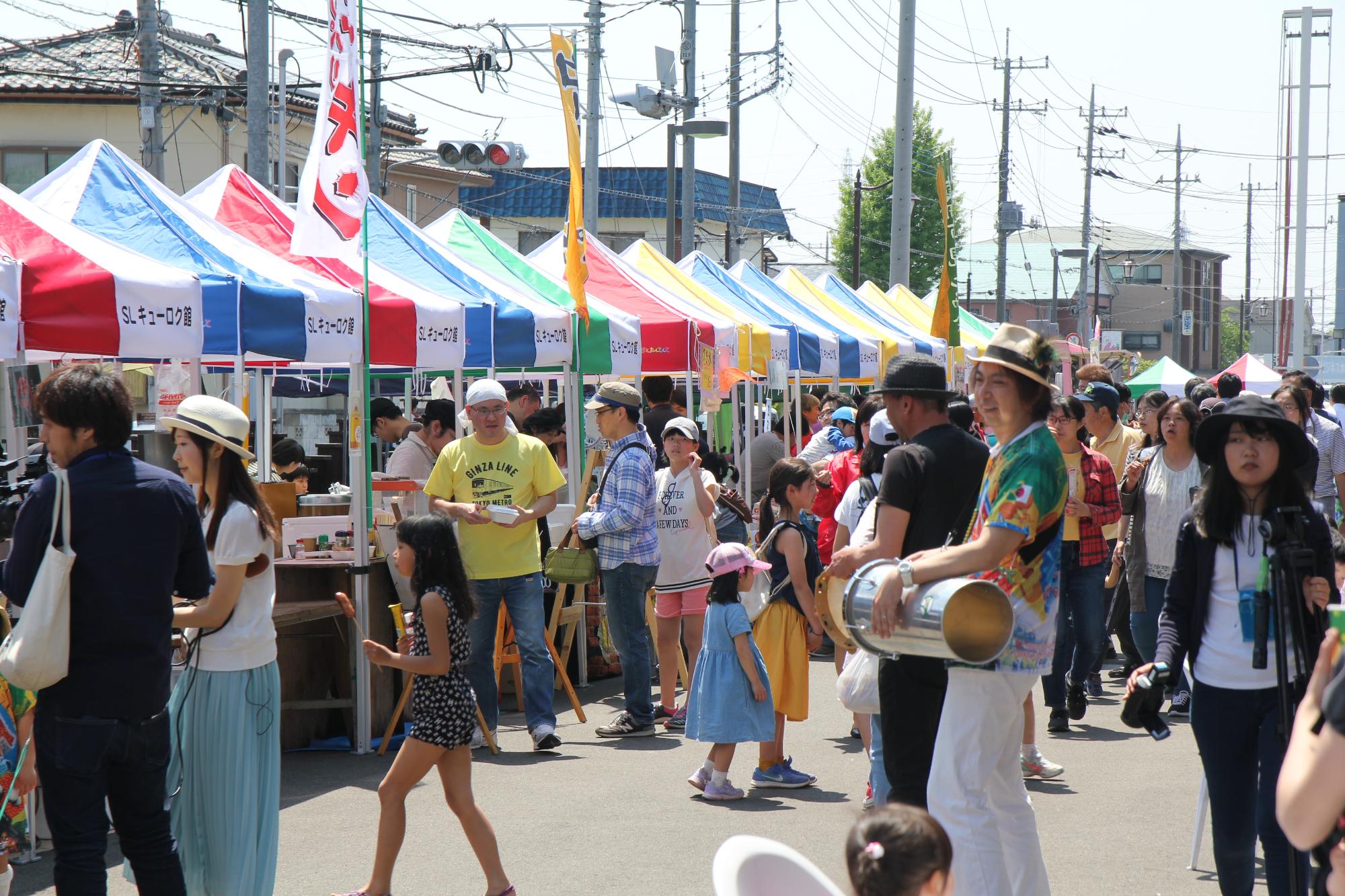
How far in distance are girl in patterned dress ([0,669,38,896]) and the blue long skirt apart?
1.49 feet

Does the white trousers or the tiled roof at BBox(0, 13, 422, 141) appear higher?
the tiled roof at BBox(0, 13, 422, 141)

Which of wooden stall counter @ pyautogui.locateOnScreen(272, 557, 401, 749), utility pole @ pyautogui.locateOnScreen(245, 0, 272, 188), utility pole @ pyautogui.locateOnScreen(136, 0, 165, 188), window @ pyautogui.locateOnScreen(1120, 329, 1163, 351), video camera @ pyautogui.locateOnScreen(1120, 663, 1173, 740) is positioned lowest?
wooden stall counter @ pyautogui.locateOnScreen(272, 557, 401, 749)

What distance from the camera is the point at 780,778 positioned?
276 inches

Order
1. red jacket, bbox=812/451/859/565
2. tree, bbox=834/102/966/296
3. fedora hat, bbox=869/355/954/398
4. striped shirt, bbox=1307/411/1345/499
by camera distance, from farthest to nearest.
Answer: tree, bbox=834/102/966/296
striped shirt, bbox=1307/411/1345/499
red jacket, bbox=812/451/859/565
fedora hat, bbox=869/355/954/398

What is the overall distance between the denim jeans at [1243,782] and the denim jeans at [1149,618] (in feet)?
10.9

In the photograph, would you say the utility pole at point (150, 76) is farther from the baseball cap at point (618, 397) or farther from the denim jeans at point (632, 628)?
the denim jeans at point (632, 628)

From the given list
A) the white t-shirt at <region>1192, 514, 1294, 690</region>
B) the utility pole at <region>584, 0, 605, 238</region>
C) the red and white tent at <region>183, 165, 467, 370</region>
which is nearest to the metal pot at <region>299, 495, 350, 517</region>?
the red and white tent at <region>183, 165, 467, 370</region>

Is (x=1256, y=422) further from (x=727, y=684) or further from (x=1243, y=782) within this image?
(x=727, y=684)

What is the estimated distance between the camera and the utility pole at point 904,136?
19641 millimetres

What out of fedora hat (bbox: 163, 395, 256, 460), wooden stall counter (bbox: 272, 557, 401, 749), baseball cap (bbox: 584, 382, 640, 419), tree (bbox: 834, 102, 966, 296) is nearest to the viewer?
fedora hat (bbox: 163, 395, 256, 460)

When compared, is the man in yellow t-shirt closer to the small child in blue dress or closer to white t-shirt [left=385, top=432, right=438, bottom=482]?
the small child in blue dress

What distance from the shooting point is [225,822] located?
4.58 meters

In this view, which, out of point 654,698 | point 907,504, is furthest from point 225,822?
point 654,698

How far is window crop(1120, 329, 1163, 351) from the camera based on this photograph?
3317 inches
